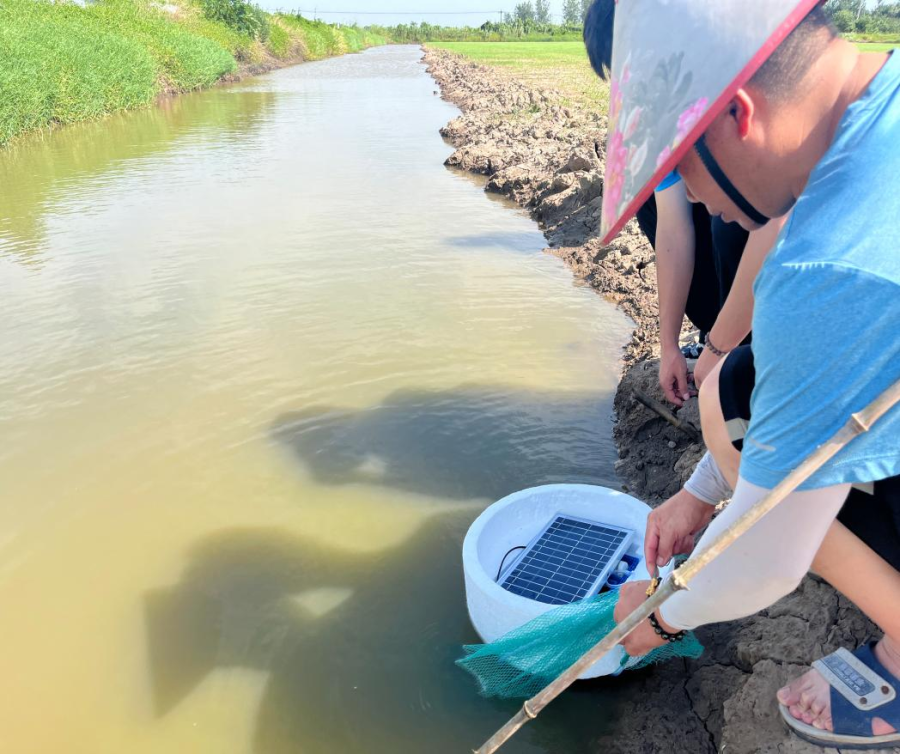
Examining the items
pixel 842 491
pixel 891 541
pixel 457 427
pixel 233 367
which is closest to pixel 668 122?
pixel 842 491

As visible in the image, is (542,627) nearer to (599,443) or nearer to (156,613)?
(156,613)

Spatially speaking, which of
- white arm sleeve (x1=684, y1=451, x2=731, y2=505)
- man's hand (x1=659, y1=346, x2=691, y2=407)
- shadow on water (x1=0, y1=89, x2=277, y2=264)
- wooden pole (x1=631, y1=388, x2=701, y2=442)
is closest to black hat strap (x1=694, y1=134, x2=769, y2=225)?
white arm sleeve (x1=684, y1=451, x2=731, y2=505)

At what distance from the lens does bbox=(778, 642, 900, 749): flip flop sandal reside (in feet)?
4.48

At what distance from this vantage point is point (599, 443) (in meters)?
3.29

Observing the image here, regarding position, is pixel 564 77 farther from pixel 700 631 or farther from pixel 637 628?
pixel 637 628

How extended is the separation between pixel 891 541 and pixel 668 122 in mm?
801

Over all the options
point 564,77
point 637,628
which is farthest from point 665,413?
point 564,77

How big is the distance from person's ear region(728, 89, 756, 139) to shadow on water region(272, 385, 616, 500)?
2165mm

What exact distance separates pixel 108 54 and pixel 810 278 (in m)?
17.2

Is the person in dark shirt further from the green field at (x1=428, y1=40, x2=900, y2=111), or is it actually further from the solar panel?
the green field at (x1=428, y1=40, x2=900, y2=111)

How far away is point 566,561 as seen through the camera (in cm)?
223

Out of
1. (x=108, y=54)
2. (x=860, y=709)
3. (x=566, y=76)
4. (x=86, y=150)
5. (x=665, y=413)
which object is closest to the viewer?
(x=860, y=709)

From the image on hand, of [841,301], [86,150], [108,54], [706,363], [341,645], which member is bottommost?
[341,645]

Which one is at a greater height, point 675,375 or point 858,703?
point 675,375
